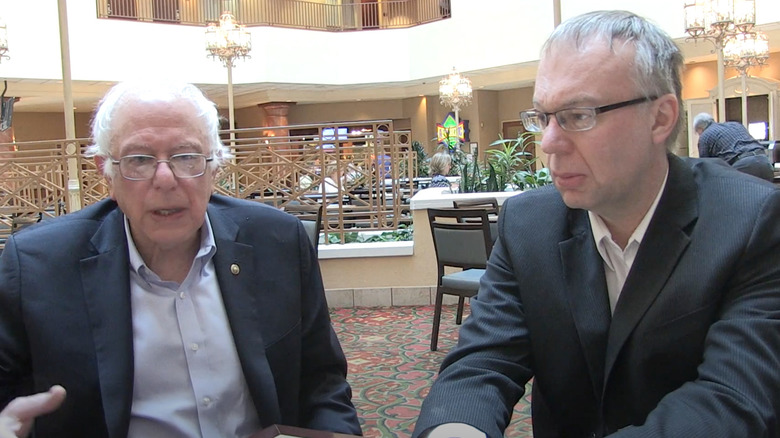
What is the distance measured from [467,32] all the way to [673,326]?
1421 centimetres

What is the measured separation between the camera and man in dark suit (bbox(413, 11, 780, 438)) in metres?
1.06

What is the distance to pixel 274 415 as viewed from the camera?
4.47 ft

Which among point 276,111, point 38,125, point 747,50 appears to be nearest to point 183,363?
point 747,50

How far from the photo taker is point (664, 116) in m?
1.15

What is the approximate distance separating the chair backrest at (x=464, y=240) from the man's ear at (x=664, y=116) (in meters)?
2.82

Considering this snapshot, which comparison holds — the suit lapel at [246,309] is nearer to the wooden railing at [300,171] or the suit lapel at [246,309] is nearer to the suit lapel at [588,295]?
the suit lapel at [588,295]

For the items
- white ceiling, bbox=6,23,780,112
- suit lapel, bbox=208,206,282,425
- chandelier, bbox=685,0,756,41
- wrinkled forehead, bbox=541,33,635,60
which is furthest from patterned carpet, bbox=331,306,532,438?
white ceiling, bbox=6,23,780,112

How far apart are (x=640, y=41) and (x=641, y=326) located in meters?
0.44

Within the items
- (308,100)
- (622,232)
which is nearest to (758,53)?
(308,100)

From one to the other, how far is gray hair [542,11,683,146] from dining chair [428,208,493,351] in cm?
284

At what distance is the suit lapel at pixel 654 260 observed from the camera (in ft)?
3.75

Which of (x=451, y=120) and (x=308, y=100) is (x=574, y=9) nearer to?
(x=451, y=120)

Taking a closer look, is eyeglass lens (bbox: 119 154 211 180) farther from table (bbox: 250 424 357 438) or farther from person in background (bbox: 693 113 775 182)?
person in background (bbox: 693 113 775 182)

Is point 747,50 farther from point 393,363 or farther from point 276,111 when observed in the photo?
point 276,111
